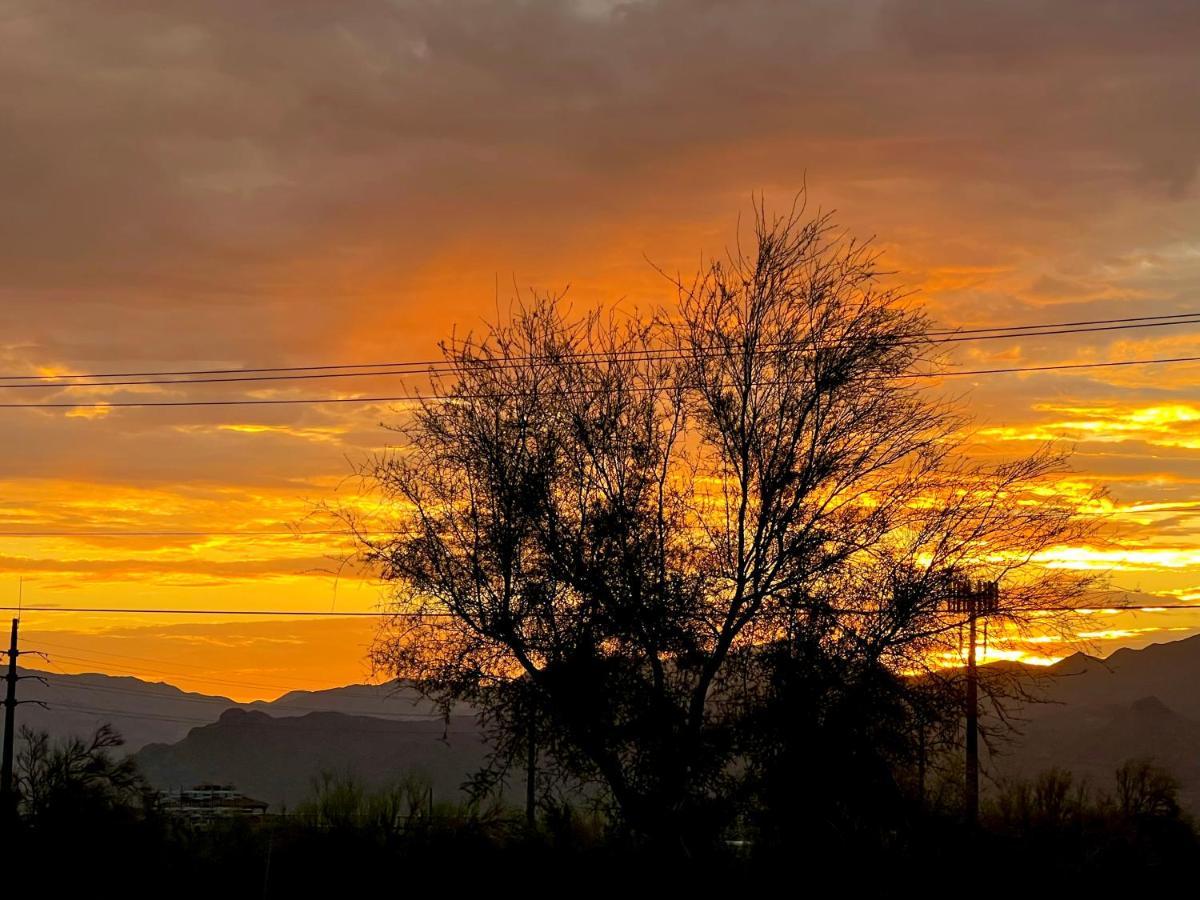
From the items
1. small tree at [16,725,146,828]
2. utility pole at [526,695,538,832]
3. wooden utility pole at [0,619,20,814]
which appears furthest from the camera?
wooden utility pole at [0,619,20,814]

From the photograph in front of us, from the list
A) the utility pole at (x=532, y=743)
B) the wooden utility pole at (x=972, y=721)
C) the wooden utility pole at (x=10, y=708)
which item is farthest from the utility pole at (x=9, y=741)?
the wooden utility pole at (x=972, y=721)

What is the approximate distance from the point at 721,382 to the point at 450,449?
5025 mm

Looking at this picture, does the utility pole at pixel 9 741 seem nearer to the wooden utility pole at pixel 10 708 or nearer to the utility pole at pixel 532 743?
the wooden utility pole at pixel 10 708

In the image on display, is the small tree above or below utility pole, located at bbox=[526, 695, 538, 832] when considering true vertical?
below

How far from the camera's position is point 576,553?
25578 mm

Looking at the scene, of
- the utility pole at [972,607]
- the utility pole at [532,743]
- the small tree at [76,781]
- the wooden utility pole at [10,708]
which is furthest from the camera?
the wooden utility pole at [10,708]

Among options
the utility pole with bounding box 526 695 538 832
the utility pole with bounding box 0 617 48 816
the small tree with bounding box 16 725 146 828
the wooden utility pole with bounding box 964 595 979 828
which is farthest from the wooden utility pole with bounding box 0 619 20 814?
the wooden utility pole with bounding box 964 595 979 828

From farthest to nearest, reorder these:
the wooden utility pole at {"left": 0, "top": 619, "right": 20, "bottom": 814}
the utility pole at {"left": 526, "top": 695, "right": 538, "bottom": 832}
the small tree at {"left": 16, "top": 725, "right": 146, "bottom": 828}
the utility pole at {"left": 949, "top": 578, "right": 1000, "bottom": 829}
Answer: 1. the wooden utility pole at {"left": 0, "top": 619, "right": 20, "bottom": 814}
2. the small tree at {"left": 16, "top": 725, "right": 146, "bottom": 828}
3. the utility pole at {"left": 526, "top": 695, "right": 538, "bottom": 832}
4. the utility pole at {"left": 949, "top": 578, "right": 1000, "bottom": 829}

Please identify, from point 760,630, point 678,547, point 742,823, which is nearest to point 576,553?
point 678,547

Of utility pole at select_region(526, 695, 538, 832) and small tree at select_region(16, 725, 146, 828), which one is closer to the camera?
utility pole at select_region(526, 695, 538, 832)

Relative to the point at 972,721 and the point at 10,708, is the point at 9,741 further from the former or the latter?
the point at 972,721

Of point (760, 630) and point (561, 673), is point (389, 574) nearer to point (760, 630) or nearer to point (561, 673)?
point (561, 673)

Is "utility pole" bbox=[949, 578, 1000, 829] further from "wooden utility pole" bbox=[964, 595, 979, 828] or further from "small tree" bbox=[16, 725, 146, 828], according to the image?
"small tree" bbox=[16, 725, 146, 828]

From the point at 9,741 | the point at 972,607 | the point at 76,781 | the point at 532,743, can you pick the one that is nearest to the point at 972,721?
the point at 972,607
